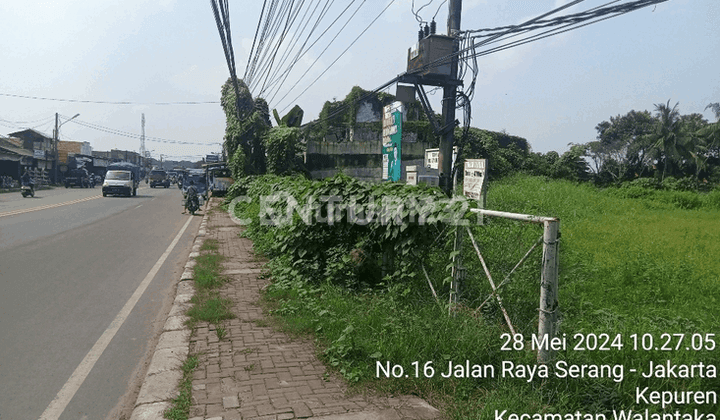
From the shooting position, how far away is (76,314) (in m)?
5.96

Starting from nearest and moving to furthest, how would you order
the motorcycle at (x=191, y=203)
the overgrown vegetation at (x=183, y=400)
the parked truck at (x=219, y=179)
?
1. the overgrown vegetation at (x=183, y=400)
2. the motorcycle at (x=191, y=203)
3. the parked truck at (x=219, y=179)

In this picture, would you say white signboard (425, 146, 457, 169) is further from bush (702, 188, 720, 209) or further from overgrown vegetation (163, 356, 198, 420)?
bush (702, 188, 720, 209)

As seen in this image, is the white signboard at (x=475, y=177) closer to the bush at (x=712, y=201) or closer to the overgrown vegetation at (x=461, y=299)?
the overgrown vegetation at (x=461, y=299)

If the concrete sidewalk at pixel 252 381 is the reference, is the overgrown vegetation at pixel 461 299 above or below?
above

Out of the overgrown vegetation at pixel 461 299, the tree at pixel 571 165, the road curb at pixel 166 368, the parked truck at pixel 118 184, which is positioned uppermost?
the tree at pixel 571 165

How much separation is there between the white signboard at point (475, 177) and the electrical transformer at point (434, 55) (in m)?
2.65

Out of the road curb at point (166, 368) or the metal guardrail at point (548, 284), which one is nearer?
the road curb at point (166, 368)

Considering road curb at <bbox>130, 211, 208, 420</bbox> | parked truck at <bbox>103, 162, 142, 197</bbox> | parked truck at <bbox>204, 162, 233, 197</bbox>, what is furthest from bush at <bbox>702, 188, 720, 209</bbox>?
parked truck at <bbox>103, 162, 142, 197</bbox>

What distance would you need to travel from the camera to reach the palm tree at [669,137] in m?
45.2

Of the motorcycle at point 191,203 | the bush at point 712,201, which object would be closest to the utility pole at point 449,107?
the motorcycle at point 191,203

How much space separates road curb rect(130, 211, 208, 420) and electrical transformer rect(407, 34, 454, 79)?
663 centimetres

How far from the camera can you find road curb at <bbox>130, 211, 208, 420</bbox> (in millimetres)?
3617

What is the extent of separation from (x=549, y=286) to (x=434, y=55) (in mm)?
7421

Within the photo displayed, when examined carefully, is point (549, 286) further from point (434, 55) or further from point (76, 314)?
point (434, 55)
